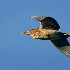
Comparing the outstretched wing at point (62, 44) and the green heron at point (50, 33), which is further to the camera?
the outstretched wing at point (62, 44)

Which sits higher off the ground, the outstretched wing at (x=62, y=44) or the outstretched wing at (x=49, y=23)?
the outstretched wing at (x=49, y=23)

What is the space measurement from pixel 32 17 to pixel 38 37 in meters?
3.97

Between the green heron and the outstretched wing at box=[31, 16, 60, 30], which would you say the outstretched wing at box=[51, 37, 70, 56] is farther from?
the outstretched wing at box=[31, 16, 60, 30]

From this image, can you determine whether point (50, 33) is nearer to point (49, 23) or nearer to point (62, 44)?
point (49, 23)

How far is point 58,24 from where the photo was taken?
152m

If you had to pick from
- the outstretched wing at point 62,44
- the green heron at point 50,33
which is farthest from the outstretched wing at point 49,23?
the outstretched wing at point 62,44

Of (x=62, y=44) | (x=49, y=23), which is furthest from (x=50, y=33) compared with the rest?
(x=62, y=44)

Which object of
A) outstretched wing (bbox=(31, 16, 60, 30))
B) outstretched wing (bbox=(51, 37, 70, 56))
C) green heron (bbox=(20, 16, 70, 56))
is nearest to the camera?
outstretched wing (bbox=(31, 16, 60, 30))

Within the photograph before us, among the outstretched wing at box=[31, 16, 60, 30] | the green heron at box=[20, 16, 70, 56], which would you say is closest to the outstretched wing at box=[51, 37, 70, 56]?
the green heron at box=[20, 16, 70, 56]

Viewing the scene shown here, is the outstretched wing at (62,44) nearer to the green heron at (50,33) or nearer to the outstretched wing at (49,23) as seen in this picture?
the green heron at (50,33)

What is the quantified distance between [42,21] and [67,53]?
613 centimetres

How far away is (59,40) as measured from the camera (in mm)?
153125

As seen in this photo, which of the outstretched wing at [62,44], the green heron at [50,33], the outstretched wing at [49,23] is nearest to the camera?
the outstretched wing at [49,23]

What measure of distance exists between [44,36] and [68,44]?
5.06m
